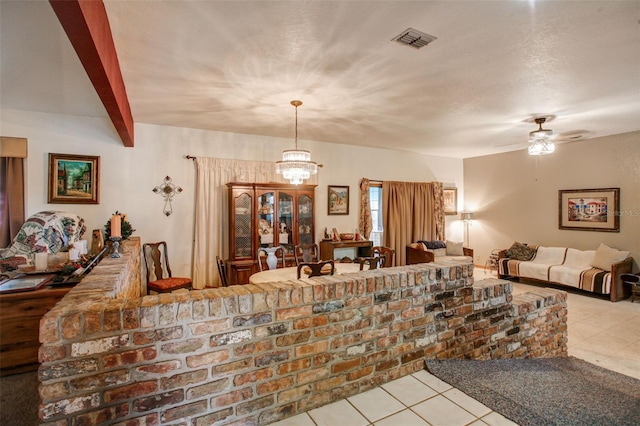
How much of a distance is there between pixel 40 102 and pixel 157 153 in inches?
50.6

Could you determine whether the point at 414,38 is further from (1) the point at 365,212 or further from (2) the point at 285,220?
(1) the point at 365,212

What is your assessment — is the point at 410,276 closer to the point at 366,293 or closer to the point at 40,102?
the point at 366,293

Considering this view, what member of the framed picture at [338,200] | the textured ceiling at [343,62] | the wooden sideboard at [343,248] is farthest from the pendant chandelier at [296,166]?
the framed picture at [338,200]

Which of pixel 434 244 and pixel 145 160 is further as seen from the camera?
pixel 434 244

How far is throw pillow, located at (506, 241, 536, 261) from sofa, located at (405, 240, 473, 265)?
0.74 metres

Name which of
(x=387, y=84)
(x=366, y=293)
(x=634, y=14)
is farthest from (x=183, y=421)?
(x=634, y=14)

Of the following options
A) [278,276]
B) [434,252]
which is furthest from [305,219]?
[434,252]

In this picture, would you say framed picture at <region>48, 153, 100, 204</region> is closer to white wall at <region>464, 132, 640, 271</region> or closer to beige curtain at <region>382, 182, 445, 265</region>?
beige curtain at <region>382, 182, 445, 265</region>

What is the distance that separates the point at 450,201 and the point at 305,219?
13.1 feet

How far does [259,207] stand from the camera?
15.4 ft

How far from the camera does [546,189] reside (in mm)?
6000

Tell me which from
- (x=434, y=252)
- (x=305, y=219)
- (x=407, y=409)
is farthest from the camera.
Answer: (x=434, y=252)

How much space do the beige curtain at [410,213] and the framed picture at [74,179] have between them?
187 inches

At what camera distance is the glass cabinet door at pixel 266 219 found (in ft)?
15.4
